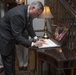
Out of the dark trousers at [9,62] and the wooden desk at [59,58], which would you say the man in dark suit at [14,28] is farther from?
the wooden desk at [59,58]

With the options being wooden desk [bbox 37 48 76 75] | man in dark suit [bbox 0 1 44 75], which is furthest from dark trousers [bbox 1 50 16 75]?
wooden desk [bbox 37 48 76 75]

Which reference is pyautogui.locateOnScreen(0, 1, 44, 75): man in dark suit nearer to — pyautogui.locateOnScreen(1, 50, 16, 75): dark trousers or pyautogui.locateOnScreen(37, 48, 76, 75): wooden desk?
pyautogui.locateOnScreen(1, 50, 16, 75): dark trousers

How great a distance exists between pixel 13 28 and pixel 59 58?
66 cm

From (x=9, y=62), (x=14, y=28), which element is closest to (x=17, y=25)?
(x=14, y=28)

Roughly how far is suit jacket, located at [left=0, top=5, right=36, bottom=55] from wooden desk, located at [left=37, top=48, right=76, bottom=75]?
28cm

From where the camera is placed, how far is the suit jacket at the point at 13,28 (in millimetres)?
2217

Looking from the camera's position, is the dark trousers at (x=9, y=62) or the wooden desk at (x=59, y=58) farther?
the dark trousers at (x=9, y=62)

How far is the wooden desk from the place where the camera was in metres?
2.17

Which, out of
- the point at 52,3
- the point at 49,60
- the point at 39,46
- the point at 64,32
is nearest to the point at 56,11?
the point at 52,3

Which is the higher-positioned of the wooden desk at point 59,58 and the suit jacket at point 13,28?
the suit jacket at point 13,28

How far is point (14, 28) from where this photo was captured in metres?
2.22

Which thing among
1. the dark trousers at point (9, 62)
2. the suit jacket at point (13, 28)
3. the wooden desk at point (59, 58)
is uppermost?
the suit jacket at point (13, 28)

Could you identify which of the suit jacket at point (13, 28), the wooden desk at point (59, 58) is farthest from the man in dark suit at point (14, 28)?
the wooden desk at point (59, 58)

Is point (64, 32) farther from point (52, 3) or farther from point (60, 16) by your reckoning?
point (52, 3)
